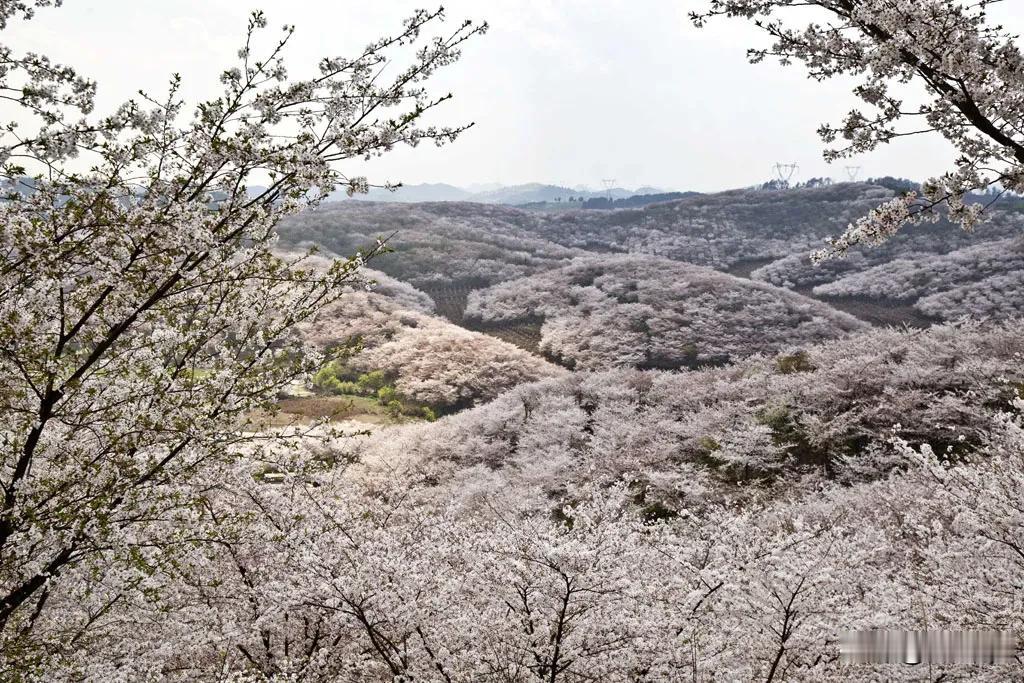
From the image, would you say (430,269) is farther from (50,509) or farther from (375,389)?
(50,509)

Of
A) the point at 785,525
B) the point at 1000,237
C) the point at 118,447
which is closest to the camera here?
the point at 118,447

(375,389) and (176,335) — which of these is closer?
(176,335)

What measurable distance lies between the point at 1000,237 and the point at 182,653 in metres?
62.2

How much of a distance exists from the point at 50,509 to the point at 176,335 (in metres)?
1.37

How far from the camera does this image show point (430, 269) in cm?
5206

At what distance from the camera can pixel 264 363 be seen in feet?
16.0

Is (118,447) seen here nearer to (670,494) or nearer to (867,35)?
(867,35)

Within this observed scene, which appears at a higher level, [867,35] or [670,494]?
[867,35]

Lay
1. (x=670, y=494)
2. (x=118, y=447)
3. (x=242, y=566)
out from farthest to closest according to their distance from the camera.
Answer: (x=670, y=494)
(x=242, y=566)
(x=118, y=447)

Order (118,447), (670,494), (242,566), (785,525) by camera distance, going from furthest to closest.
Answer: (670,494), (785,525), (242,566), (118,447)

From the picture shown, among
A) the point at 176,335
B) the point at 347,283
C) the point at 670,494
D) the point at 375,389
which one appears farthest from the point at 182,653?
the point at 375,389

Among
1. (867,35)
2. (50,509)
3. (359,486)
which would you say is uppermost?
(867,35)

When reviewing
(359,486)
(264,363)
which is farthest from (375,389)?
(264,363)

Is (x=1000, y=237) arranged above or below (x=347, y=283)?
above
